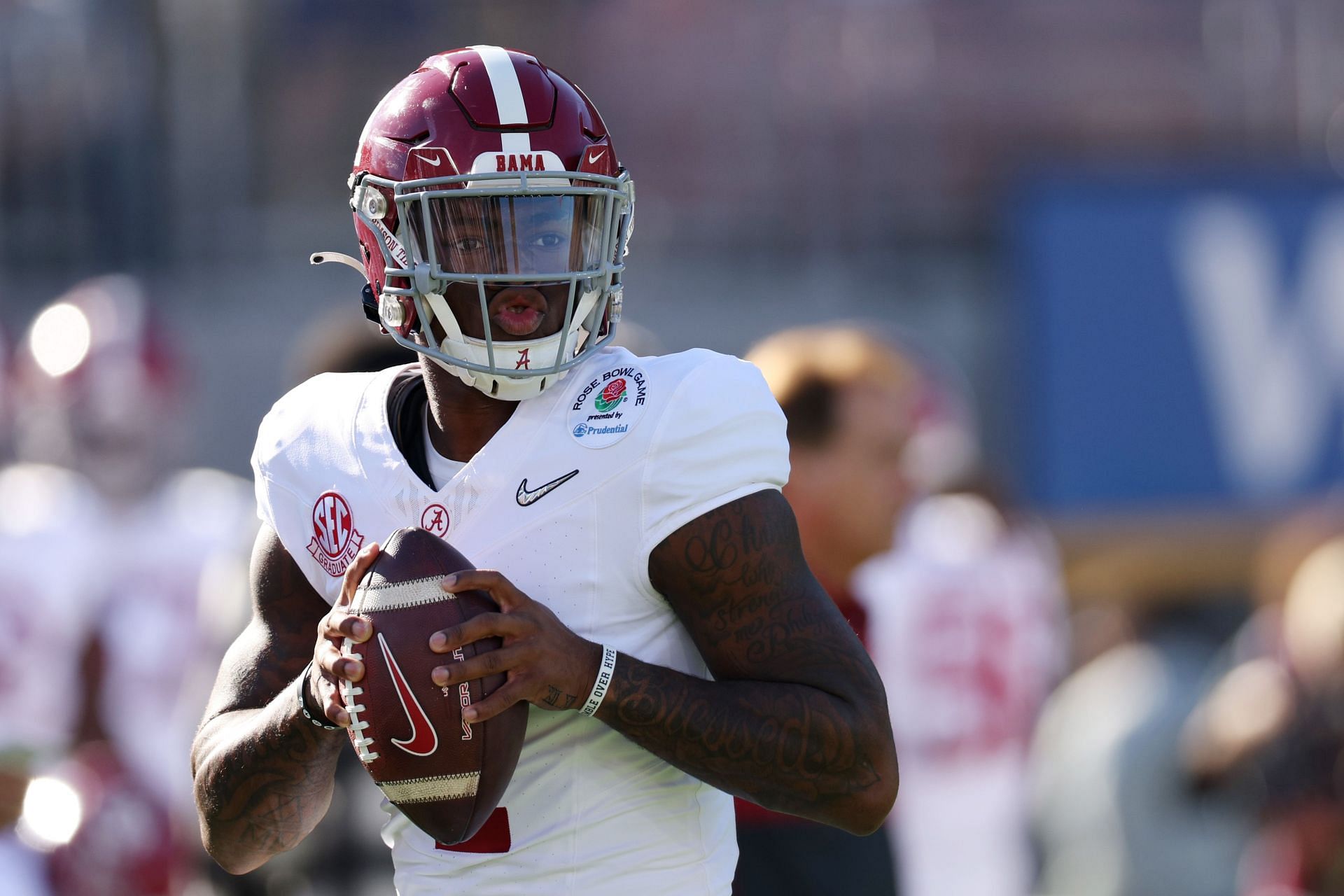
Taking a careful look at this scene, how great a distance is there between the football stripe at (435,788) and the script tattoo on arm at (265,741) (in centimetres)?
16

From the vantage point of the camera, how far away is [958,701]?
16.8 ft

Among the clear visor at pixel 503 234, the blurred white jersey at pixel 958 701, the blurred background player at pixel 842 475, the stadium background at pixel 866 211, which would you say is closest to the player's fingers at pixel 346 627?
the clear visor at pixel 503 234

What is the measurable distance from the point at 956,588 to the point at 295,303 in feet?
12.0

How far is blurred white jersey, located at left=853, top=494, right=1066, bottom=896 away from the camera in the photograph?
5047mm

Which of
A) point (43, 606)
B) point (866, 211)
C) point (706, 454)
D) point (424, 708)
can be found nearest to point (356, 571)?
point (424, 708)

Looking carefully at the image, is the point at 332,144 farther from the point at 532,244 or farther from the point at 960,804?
the point at 532,244

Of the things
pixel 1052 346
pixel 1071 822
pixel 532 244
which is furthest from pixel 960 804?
pixel 532 244

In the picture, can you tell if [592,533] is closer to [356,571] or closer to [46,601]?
[356,571]

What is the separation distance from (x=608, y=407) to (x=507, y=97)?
383 millimetres

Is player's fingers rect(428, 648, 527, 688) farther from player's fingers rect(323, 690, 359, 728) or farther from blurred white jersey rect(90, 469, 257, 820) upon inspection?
blurred white jersey rect(90, 469, 257, 820)

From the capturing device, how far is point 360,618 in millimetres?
1878

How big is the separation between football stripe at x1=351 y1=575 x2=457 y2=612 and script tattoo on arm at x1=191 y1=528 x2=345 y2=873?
0.65 ft

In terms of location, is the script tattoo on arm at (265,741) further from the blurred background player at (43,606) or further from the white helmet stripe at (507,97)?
the blurred background player at (43,606)

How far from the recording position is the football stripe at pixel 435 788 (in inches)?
74.1
